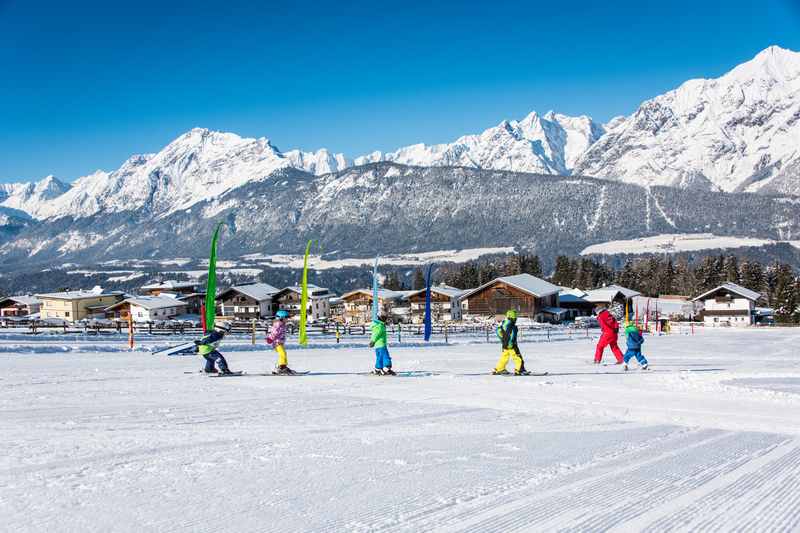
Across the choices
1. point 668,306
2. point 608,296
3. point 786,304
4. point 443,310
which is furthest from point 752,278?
point 443,310

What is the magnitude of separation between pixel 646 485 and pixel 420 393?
6833 mm

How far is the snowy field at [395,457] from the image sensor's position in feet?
17.1

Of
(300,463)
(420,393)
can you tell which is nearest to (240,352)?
(420,393)

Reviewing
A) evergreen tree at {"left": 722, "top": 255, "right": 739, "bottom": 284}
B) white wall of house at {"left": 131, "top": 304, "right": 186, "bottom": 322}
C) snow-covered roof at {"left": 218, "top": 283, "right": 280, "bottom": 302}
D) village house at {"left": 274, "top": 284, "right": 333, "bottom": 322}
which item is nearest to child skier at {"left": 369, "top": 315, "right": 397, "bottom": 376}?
village house at {"left": 274, "top": 284, "right": 333, "bottom": 322}

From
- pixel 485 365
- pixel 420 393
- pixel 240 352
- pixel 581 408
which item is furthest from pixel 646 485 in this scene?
pixel 240 352

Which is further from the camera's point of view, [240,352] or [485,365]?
[240,352]

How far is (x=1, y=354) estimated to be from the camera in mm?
21891

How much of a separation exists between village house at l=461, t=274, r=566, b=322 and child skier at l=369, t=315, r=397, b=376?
197 feet

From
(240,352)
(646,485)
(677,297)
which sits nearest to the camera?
(646,485)

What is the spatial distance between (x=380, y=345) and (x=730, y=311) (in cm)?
7083

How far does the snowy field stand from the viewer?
521cm

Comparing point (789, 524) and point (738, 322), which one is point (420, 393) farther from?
point (738, 322)

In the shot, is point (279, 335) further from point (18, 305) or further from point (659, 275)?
point (659, 275)

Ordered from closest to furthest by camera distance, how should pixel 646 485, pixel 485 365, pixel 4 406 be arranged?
pixel 646 485 < pixel 4 406 < pixel 485 365
